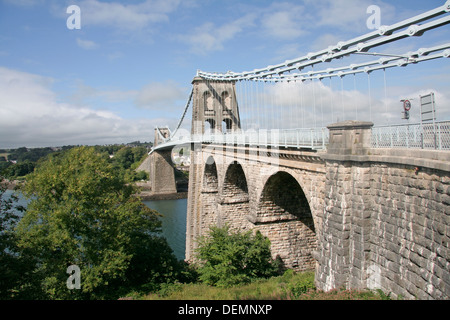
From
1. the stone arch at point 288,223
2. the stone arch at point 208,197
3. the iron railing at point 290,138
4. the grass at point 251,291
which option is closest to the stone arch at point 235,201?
the stone arch at point 208,197

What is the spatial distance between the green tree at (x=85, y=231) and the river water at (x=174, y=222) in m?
8.11

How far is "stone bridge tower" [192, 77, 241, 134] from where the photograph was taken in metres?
25.0

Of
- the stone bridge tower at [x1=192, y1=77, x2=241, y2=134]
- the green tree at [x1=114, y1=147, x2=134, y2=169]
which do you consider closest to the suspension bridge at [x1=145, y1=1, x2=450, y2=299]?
the stone bridge tower at [x1=192, y1=77, x2=241, y2=134]

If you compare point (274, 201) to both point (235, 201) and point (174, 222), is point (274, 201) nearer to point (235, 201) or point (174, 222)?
point (235, 201)

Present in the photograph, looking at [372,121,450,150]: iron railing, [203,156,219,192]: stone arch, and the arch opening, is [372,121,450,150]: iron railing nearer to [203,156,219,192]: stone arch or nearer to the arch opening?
the arch opening

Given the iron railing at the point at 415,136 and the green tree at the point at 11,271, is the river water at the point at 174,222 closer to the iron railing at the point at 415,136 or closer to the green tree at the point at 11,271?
the green tree at the point at 11,271

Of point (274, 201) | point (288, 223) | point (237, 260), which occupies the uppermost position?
point (274, 201)

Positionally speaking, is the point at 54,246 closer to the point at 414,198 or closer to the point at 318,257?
the point at 318,257

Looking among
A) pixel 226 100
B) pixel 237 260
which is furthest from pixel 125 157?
pixel 237 260

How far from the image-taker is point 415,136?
5320 millimetres

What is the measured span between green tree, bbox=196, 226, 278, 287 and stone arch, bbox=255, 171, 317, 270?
54cm

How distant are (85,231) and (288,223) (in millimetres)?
7433

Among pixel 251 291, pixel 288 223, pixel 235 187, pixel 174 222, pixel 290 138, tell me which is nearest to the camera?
pixel 290 138

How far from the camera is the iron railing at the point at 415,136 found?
4.84m
